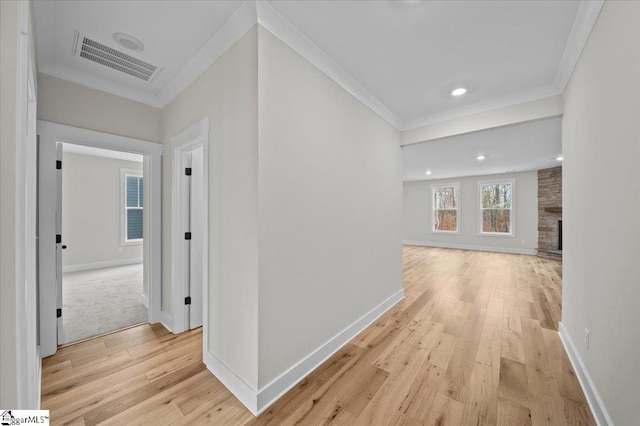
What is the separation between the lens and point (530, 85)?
257 centimetres

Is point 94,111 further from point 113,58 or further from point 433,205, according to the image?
point 433,205

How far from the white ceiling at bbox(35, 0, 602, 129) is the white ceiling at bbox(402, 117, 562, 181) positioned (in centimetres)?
107

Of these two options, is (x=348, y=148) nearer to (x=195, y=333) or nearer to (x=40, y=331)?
(x=195, y=333)

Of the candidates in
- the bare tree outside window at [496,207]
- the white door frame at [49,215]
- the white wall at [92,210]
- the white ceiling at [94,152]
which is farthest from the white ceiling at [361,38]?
the bare tree outside window at [496,207]

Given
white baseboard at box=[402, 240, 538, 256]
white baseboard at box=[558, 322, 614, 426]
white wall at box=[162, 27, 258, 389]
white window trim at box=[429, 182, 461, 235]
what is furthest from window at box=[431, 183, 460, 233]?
white wall at box=[162, 27, 258, 389]

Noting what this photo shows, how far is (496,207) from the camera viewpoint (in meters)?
8.25

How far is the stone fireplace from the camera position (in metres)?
6.96

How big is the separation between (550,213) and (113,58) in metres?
9.85

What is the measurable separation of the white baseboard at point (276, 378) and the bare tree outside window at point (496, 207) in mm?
8010

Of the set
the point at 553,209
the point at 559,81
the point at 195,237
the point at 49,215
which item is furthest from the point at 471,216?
the point at 49,215

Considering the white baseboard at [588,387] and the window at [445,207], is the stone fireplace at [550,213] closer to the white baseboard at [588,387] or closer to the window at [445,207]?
the window at [445,207]

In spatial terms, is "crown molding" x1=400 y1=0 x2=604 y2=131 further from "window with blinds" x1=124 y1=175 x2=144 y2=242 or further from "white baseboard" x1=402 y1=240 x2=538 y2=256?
"white baseboard" x1=402 y1=240 x2=538 y2=256

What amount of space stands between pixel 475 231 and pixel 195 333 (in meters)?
9.00

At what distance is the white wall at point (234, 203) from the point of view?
5.37 ft
